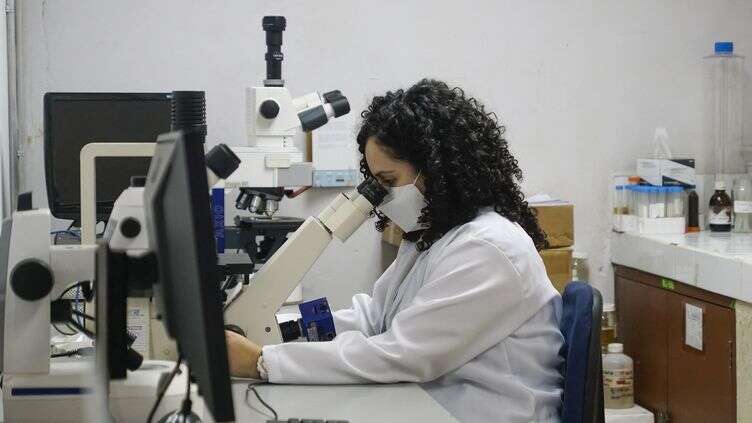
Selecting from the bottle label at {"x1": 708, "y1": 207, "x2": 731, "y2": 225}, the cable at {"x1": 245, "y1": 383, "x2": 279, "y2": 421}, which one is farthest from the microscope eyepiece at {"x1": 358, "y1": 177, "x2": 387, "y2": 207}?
the bottle label at {"x1": 708, "y1": 207, "x2": 731, "y2": 225}

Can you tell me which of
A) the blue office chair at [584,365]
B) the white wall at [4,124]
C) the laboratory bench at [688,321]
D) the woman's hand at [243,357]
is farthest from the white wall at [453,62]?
the blue office chair at [584,365]

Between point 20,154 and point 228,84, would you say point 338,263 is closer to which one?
point 228,84

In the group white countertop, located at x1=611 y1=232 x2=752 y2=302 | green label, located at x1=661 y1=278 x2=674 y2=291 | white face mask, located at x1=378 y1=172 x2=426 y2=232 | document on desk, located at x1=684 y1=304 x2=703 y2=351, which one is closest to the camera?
white face mask, located at x1=378 y1=172 x2=426 y2=232

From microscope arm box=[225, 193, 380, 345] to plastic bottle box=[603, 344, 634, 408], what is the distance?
182 centimetres

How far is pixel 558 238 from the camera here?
3.43 metres

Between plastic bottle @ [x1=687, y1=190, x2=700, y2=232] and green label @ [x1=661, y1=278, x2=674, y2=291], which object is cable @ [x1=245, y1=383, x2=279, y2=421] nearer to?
green label @ [x1=661, y1=278, x2=674, y2=291]

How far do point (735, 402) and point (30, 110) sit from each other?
2475 mm

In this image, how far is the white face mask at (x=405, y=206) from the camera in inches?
79.0

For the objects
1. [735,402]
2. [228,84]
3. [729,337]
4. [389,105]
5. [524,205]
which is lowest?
[735,402]

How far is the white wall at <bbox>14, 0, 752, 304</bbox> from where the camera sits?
3275mm

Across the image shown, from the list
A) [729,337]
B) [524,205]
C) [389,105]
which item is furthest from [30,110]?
[729,337]

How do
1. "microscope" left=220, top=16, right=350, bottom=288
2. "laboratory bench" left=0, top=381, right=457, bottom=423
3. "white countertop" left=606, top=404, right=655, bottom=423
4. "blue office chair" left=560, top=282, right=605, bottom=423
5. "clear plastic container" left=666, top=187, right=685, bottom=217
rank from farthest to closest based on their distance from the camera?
1. "clear plastic container" left=666, top=187, right=685, bottom=217
2. "white countertop" left=606, top=404, right=655, bottom=423
3. "microscope" left=220, top=16, right=350, bottom=288
4. "blue office chair" left=560, top=282, right=605, bottom=423
5. "laboratory bench" left=0, top=381, right=457, bottom=423

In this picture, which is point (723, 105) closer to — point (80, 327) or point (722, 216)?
point (722, 216)

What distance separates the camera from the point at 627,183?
3.63 m
